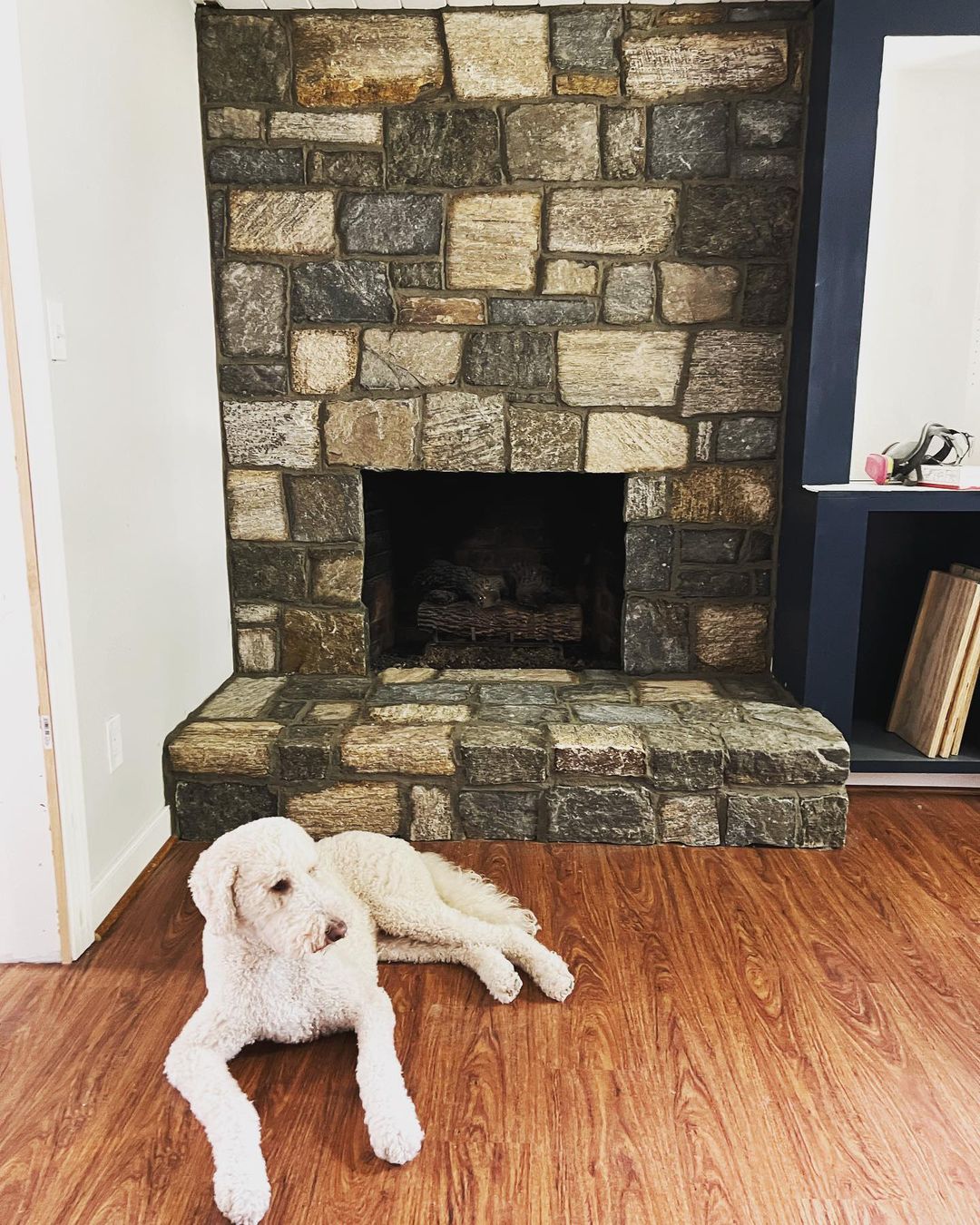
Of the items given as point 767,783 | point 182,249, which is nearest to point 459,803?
point 767,783

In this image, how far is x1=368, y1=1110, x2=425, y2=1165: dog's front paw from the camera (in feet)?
4.71

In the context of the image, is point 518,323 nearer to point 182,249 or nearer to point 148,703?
point 182,249

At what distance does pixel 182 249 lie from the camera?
2574 mm

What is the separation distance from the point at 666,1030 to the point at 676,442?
1734mm

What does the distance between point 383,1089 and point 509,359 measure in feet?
6.66

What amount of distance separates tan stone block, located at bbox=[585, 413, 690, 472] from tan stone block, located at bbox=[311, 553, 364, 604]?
2.57 ft

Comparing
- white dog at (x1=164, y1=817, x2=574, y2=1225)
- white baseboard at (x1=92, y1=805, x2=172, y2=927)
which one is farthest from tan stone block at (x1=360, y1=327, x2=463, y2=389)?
white dog at (x1=164, y1=817, x2=574, y2=1225)

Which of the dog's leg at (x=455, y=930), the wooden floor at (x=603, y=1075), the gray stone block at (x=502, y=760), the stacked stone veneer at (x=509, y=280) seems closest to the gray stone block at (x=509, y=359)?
the stacked stone veneer at (x=509, y=280)

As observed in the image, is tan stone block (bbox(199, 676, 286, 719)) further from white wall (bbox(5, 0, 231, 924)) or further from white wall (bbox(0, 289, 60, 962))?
white wall (bbox(0, 289, 60, 962))

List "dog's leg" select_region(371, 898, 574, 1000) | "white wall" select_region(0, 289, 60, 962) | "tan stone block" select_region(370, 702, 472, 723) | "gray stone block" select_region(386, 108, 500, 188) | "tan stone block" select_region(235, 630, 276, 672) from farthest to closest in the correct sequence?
"tan stone block" select_region(235, 630, 276, 672) → "gray stone block" select_region(386, 108, 500, 188) → "tan stone block" select_region(370, 702, 472, 723) → "dog's leg" select_region(371, 898, 574, 1000) → "white wall" select_region(0, 289, 60, 962)

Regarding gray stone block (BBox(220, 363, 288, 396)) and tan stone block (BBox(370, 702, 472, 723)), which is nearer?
tan stone block (BBox(370, 702, 472, 723))

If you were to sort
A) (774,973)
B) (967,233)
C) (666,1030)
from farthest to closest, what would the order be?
(967,233) < (774,973) < (666,1030)

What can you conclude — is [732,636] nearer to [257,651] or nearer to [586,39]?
[257,651]

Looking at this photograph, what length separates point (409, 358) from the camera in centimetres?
285
